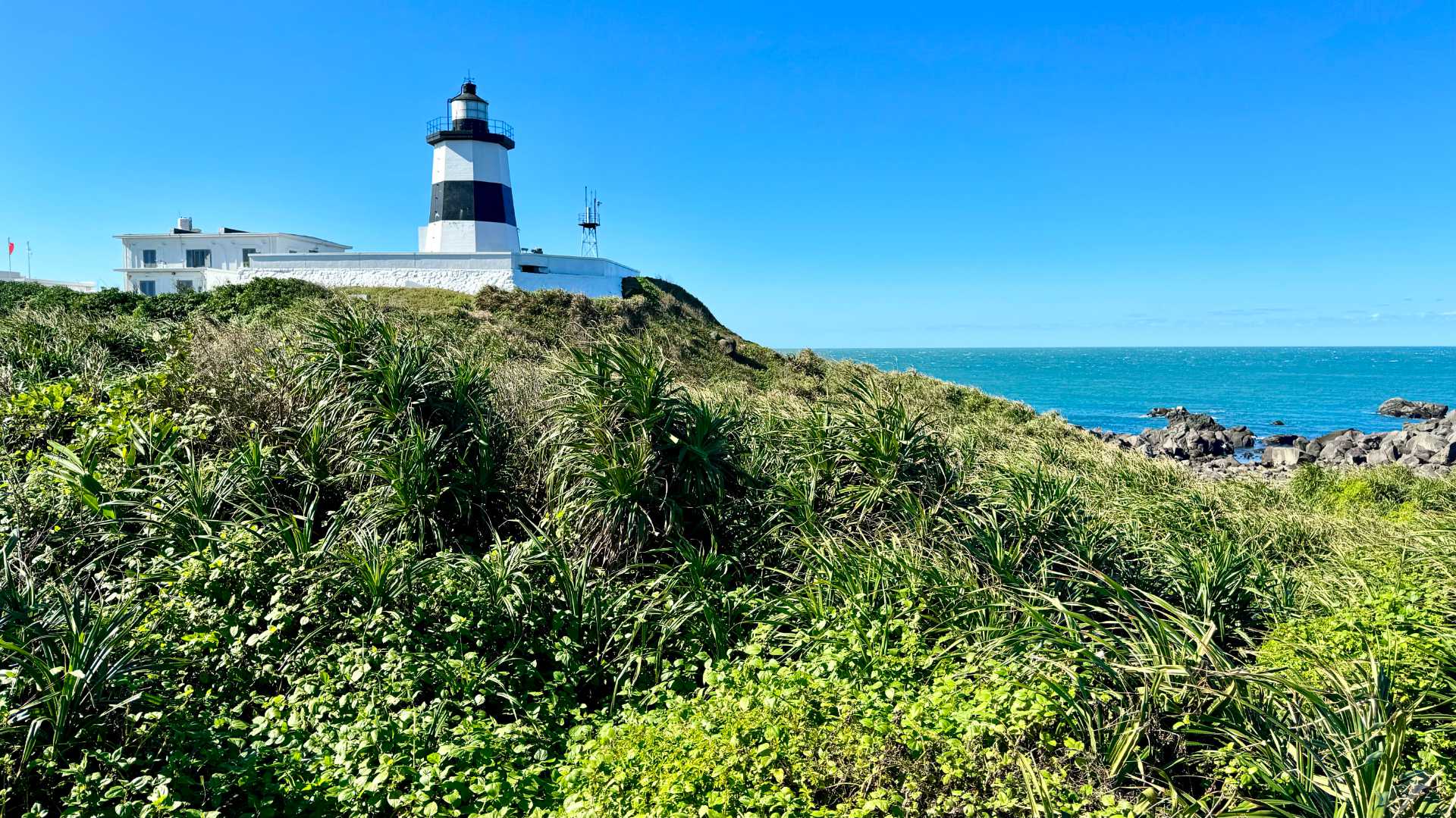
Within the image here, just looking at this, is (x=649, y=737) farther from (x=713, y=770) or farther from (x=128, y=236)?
(x=128, y=236)

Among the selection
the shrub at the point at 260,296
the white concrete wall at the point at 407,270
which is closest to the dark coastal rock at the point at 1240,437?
the white concrete wall at the point at 407,270

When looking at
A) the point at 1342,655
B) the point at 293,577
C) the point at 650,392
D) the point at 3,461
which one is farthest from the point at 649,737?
the point at 3,461

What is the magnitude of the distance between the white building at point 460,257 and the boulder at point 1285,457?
26437 mm

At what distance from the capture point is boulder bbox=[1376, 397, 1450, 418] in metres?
45.8

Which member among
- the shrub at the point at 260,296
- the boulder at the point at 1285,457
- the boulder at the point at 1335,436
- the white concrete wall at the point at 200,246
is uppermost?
the white concrete wall at the point at 200,246

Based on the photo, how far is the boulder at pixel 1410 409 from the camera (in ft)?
150

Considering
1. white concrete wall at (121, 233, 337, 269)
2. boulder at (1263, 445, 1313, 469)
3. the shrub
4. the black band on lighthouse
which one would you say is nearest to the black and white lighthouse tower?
the black band on lighthouse

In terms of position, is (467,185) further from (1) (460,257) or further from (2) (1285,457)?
(2) (1285,457)

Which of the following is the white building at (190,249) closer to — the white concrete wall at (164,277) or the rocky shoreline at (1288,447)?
the white concrete wall at (164,277)

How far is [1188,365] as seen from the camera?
120500mm

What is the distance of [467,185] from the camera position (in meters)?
33.5

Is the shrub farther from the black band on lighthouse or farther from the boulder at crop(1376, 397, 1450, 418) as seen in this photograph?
the boulder at crop(1376, 397, 1450, 418)

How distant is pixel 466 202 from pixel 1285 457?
3391 cm

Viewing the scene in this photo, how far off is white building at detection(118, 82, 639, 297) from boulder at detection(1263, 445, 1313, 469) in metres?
26.4
